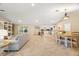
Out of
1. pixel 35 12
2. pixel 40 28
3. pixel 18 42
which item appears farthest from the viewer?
pixel 18 42

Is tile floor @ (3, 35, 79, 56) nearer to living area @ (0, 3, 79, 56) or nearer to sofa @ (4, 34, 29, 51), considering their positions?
living area @ (0, 3, 79, 56)

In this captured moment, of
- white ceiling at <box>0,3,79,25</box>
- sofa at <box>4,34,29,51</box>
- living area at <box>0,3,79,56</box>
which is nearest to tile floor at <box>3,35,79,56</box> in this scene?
living area at <box>0,3,79,56</box>

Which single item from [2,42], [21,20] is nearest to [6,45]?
[2,42]

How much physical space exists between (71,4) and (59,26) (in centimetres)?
68

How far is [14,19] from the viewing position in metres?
3.46

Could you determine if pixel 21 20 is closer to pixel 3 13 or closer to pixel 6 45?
pixel 3 13

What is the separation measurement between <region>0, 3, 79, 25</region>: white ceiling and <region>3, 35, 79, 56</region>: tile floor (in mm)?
450

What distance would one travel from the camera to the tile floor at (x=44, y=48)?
11.2ft

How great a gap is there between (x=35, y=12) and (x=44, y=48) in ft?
3.27

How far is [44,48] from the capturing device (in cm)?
350

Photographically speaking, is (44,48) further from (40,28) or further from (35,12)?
(35,12)

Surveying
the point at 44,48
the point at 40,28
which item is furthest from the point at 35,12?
the point at 44,48

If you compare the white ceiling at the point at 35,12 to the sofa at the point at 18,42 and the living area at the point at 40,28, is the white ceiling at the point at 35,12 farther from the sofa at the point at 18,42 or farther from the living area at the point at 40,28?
the sofa at the point at 18,42

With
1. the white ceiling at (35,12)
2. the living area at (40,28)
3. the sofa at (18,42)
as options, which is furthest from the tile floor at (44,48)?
the white ceiling at (35,12)
